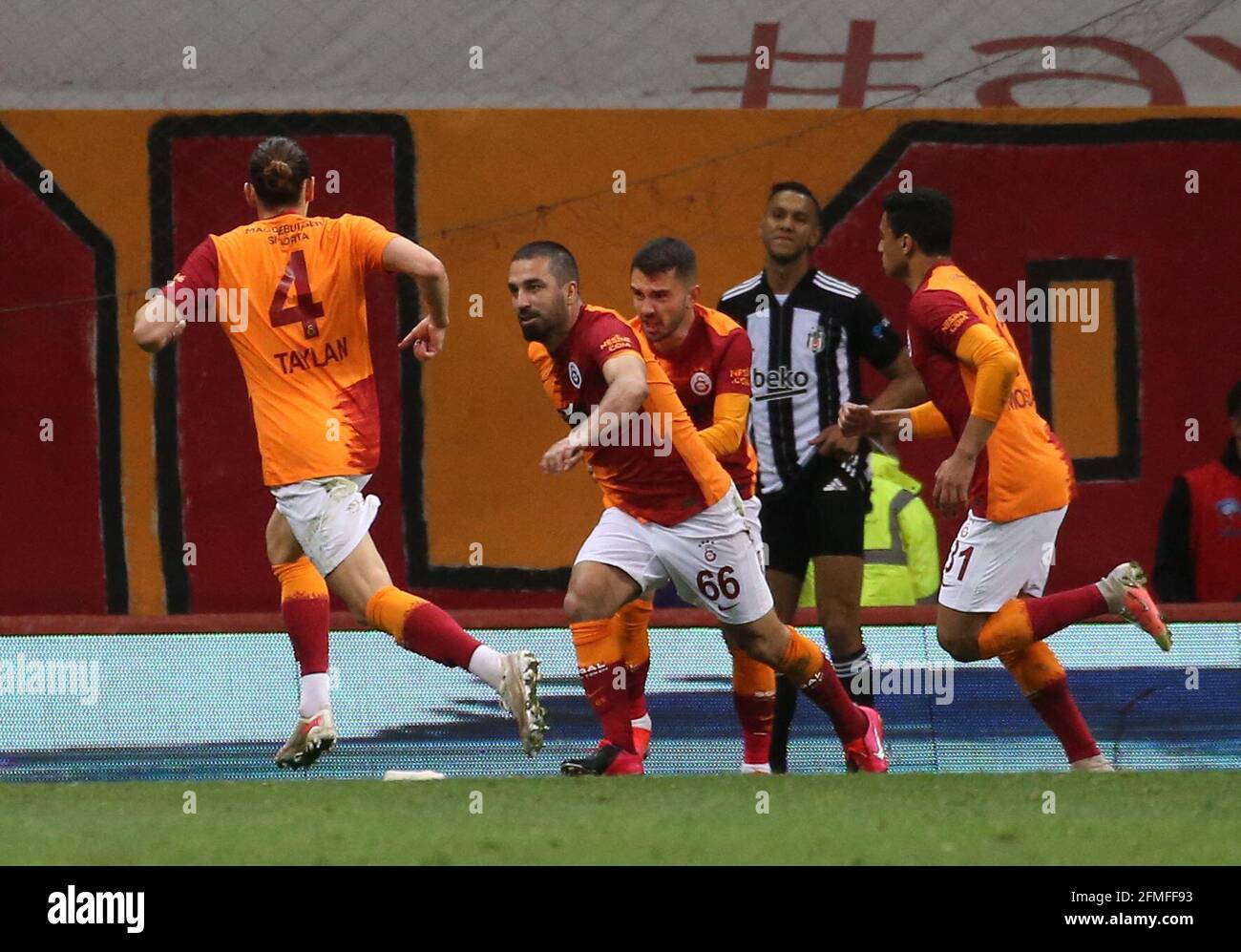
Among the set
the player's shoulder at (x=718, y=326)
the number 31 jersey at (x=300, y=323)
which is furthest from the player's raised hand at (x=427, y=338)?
the player's shoulder at (x=718, y=326)

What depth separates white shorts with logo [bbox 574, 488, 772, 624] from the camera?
269 inches

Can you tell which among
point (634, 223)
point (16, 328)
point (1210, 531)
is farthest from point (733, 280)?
point (16, 328)

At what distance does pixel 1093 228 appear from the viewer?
10508 millimetres

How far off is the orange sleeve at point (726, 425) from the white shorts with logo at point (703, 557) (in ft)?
0.69

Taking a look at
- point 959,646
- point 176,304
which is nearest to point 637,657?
point 959,646

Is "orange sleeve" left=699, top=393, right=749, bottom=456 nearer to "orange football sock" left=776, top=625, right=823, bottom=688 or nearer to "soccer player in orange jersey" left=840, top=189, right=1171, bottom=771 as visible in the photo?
"soccer player in orange jersey" left=840, top=189, right=1171, bottom=771

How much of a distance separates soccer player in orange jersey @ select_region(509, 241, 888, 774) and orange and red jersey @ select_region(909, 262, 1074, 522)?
0.68m

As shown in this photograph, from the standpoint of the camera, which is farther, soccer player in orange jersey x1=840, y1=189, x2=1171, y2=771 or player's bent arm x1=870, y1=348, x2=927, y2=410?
player's bent arm x1=870, y1=348, x2=927, y2=410

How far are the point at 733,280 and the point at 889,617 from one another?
2865mm

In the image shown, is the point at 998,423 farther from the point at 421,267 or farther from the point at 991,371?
the point at 421,267

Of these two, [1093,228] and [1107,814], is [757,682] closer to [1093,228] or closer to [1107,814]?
[1107,814]

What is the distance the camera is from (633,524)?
6926mm

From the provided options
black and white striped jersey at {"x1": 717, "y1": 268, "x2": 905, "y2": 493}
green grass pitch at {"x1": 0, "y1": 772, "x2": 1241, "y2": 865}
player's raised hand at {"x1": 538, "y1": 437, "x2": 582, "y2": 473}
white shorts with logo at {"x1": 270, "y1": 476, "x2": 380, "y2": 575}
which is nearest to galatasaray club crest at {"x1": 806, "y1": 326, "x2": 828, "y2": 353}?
black and white striped jersey at {"x1": 717, "y1": 268, "x2": 905, "y2": 493}

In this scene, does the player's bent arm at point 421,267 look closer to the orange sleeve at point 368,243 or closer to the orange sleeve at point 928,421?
the orange sleeve at point 368,243
